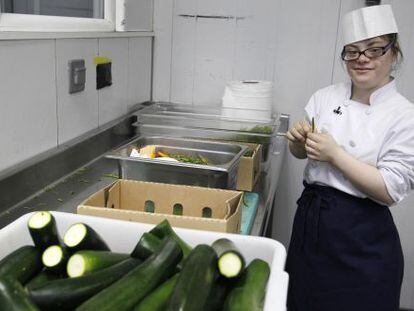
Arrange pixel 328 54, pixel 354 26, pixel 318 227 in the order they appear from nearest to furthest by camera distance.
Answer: pixel 354 26
pixel 318 227
pixel 328 54

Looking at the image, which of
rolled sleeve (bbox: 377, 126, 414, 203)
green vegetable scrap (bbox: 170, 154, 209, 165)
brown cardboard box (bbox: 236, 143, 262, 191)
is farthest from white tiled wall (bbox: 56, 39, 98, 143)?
rolled sleeve (bbox: 377, 126, 414, 203)

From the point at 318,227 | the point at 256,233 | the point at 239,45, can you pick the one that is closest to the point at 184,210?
the point at 256,233

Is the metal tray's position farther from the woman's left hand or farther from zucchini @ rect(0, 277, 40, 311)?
zucchini @ rect(0, 277, 40, 311)

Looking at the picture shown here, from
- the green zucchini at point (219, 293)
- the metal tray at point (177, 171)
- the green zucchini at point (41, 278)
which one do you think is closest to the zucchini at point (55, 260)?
the green zucchini at point (41, 278)

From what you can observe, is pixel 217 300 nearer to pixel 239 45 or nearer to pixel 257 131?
pixel 257 131

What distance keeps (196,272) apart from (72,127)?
0.92 m

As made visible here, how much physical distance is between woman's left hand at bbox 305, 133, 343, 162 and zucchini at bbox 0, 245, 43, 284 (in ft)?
2.69

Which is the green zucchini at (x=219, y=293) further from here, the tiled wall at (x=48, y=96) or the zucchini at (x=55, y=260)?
the tiled wall at (x=48, y=96)

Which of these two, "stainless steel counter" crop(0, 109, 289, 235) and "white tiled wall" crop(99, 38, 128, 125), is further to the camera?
"white tiled wall" crop(99, 38, 128, 125)

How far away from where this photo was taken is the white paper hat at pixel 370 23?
4.01 feet

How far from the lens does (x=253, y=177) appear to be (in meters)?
1.35

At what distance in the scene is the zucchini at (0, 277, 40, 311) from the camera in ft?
1.71

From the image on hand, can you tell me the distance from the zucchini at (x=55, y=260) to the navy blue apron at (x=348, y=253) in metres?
0.87

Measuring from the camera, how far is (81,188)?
1276 millimetres
